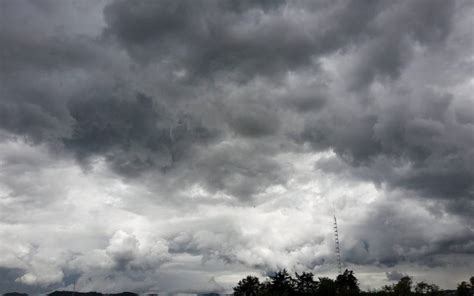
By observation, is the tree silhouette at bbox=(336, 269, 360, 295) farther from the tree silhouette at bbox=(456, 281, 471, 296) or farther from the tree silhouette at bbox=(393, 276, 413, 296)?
the tree silhouette at bbox=(456, 281, 471, 296)

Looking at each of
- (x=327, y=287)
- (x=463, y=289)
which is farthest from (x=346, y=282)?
(x=463, y=289)

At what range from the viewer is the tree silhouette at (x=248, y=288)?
193 m

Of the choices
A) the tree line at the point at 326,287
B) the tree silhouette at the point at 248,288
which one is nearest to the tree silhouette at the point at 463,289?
the tree line at the point at 326,287

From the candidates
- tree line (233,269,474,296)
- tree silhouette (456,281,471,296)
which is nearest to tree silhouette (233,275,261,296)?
tree line (233,269,474,296)

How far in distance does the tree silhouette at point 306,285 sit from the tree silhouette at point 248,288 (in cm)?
2074

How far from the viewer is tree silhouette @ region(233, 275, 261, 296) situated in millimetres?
192875

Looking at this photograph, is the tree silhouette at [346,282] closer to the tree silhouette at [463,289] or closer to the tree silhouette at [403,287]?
the tree silhouette at [403,287]

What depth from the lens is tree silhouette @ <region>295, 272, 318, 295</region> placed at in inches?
6929

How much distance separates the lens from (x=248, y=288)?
636 feet

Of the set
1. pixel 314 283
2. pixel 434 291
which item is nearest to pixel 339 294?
pixel 314 283

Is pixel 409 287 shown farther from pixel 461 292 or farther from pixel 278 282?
pixel 278 282

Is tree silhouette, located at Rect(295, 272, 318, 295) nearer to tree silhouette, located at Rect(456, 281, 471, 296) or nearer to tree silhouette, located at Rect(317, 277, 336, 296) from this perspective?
tree silhouette, located at Rect(317, 277, 336, 296)

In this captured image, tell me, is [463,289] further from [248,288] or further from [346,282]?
[248,288]

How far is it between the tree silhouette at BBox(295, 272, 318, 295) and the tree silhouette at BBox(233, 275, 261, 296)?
20744mm
